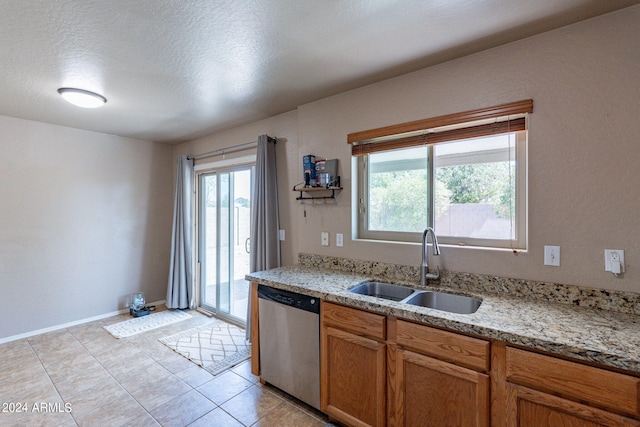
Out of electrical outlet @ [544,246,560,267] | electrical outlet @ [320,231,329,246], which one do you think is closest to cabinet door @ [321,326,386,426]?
electrical outlet @ [320,231,329,246]

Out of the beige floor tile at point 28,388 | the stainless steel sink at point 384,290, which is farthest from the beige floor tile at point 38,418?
the stainless steel sink at point 384,290

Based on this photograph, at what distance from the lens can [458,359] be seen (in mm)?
1440

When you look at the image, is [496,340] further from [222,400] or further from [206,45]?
[206,45]

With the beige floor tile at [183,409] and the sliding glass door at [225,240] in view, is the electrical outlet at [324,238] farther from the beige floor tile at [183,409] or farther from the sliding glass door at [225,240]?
the beige floor tile at [183,409]

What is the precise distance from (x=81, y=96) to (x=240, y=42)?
165 centimetres

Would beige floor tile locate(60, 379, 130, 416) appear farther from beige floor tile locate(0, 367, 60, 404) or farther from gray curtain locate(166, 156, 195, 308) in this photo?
gray curtain locate(166, 156, 195, 308)

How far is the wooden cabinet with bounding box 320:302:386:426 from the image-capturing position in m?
1.72

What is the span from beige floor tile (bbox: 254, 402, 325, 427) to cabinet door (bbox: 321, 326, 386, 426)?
0.14 metres

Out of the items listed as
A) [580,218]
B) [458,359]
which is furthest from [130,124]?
[580,218]

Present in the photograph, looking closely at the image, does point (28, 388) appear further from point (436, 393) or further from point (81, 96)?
point (436, 393)

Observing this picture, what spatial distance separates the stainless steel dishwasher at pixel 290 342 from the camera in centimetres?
204

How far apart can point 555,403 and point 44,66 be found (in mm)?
3520

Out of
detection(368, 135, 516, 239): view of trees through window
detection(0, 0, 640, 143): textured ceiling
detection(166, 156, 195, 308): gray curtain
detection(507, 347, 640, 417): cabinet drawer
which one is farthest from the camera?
detection(166, 156, 195, 308): gray curtain

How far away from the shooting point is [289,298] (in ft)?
7.02
